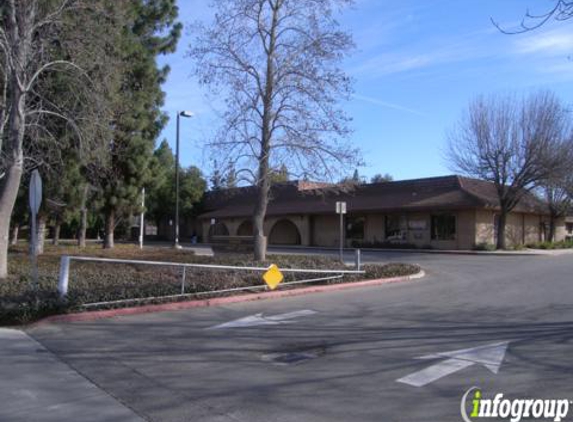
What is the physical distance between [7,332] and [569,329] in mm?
9510

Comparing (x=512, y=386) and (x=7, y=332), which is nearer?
(x=512, y=386)

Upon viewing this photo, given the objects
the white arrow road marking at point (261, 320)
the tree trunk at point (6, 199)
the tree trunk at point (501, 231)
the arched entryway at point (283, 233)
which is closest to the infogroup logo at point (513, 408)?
the white arrow road marking at point (261, 320)

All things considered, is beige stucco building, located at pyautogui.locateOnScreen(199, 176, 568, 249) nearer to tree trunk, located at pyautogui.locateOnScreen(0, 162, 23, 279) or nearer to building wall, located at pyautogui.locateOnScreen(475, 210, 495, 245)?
building wall, located at pyautogui.locateOnScreen(475, 210, 495, 245)

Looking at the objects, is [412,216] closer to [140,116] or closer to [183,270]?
[140,116]

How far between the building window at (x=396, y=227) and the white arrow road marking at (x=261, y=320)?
3005cm

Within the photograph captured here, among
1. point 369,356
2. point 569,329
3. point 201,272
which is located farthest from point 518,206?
point 369,356

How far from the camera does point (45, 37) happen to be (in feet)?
51.1

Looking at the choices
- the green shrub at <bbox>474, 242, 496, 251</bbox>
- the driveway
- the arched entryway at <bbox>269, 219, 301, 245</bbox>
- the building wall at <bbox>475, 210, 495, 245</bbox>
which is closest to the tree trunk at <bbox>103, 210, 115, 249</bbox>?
the driveway

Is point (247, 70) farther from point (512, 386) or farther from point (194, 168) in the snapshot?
point (194, 168)

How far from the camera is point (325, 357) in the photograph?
7.71 meters

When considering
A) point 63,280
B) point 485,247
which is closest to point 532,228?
point 485,247

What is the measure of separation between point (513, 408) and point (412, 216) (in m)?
35.3

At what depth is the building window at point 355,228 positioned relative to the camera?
43.9 metres

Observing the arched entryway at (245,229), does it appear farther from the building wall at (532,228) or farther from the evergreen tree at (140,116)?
the evergreen tree at (140,116)
